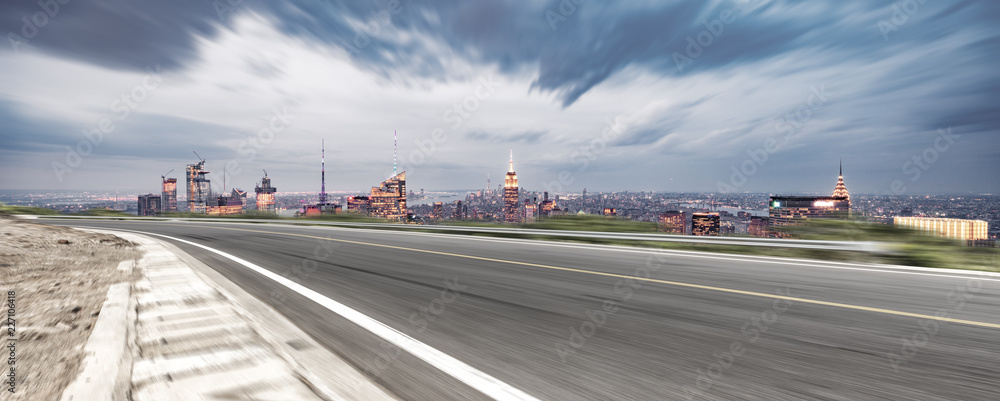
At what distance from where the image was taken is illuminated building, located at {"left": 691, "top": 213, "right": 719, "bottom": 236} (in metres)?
10.6

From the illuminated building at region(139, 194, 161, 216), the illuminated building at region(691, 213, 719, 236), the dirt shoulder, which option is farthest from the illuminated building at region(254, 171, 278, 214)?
the illuminated building at region(691, 213, 719, 236)

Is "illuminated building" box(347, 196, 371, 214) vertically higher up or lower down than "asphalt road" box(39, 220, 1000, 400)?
higher up

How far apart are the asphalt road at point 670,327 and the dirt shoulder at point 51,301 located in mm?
1483

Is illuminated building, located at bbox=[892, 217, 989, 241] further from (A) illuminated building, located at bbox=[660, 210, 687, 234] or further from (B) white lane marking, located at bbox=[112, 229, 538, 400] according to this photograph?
(B) white lane marking, located at bbox=[112, 229, 538, 400]

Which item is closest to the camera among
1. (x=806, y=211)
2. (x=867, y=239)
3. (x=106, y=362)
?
(x=106, y=362)

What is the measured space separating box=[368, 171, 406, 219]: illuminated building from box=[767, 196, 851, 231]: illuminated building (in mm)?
18122

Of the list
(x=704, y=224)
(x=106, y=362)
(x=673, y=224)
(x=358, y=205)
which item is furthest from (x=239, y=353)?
(x=358, y=205)

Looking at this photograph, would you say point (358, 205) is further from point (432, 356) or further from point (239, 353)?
point (432, 356)

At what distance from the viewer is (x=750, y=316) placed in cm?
369

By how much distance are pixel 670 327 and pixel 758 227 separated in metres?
8.45

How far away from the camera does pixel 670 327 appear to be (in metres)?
3.36

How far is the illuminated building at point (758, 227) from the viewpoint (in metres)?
9.51

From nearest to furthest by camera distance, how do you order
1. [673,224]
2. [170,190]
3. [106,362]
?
[106,362] < [673,224] < [170,190]

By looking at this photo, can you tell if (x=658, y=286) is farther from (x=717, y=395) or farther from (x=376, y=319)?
(x=376, y=319)
